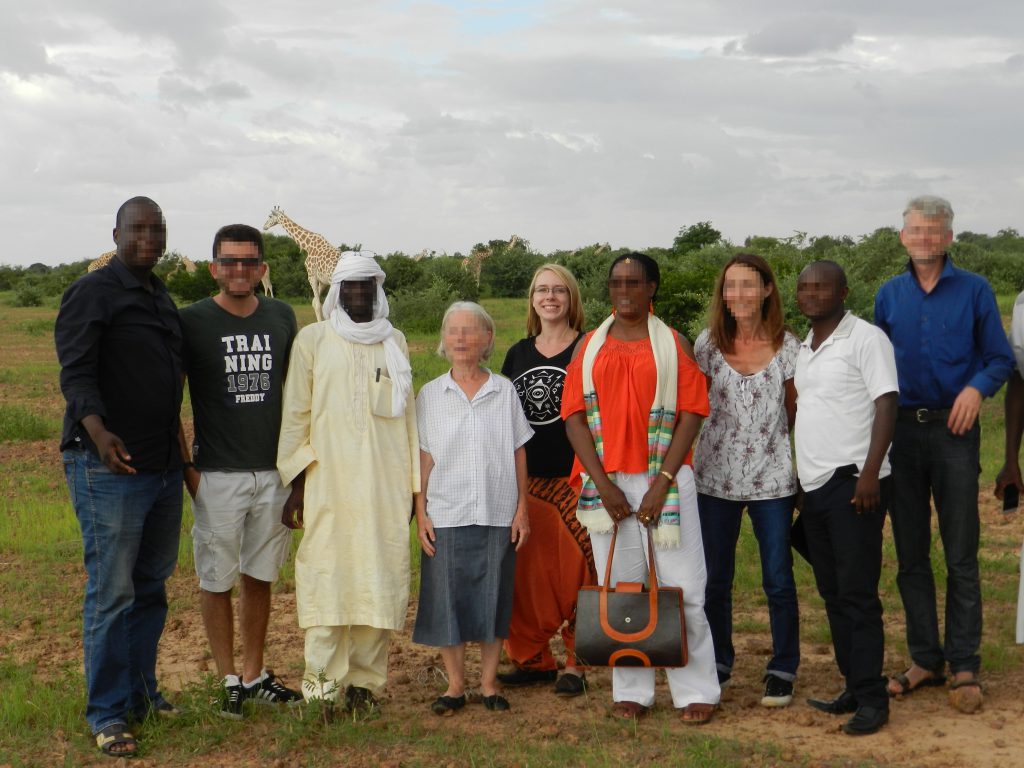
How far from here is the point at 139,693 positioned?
4.47m

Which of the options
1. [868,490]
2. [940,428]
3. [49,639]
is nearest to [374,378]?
[868,490]

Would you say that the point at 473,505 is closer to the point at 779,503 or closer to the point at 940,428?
the point at 779,503

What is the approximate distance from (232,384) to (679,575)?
1892 millimetres

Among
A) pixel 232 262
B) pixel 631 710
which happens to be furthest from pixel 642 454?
pixel 232 262

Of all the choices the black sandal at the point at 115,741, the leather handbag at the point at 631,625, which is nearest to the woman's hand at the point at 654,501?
the leather handbag at the point at 631,625

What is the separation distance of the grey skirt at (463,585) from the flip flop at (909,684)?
1.68 m

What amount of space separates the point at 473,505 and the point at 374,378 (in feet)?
2.10

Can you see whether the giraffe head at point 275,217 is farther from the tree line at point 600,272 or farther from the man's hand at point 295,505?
the man's hand at point 295,505

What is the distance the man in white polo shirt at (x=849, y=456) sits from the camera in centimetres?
411

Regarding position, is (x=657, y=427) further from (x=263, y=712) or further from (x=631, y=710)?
(x=263, y=712)

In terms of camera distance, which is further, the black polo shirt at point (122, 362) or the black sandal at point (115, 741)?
the black sandal at point (115, 741)

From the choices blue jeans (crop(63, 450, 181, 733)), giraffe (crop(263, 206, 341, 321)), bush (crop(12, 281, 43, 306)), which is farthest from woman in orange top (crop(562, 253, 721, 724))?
bush (crop(12, 281, 43, 306))

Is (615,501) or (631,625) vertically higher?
(615,501)

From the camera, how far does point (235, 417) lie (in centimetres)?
437
